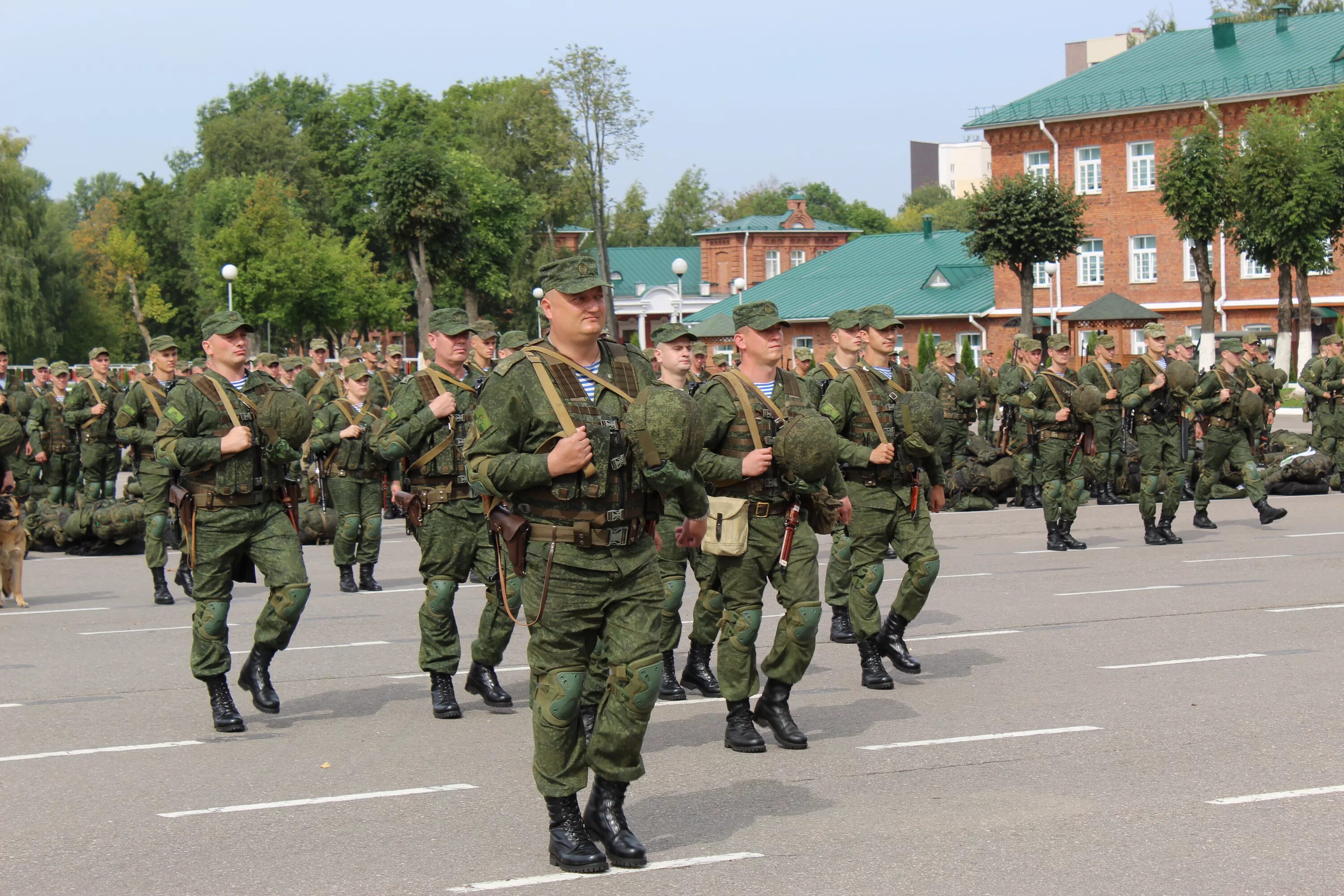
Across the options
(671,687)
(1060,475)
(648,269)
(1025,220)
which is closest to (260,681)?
(671,687)

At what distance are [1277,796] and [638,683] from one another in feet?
9.24

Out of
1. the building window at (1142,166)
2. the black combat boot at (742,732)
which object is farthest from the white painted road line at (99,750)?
the building window at (1142,166)

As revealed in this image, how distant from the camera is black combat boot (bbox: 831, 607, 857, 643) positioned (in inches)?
430

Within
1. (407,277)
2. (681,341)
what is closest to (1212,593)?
(681,341)

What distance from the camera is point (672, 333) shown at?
8.84m

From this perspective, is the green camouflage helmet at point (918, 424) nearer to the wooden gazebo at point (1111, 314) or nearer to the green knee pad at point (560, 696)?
the green knee pad at point (560, 696)

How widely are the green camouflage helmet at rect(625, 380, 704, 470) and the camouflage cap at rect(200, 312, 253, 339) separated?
11.7 ft

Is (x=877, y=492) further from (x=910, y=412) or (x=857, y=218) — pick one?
(x=857, y=218)

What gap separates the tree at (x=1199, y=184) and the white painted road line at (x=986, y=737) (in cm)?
4208

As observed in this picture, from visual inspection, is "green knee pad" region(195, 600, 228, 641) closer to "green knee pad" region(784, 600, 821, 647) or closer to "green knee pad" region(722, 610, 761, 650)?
"green knee pad" region(722, 610, 761, 650)

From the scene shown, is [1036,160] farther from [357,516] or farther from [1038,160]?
[357,516]

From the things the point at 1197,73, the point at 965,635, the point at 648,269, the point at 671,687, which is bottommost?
the point at 965,635

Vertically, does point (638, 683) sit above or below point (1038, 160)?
below

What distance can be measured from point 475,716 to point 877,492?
2635 mm
